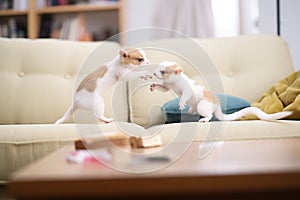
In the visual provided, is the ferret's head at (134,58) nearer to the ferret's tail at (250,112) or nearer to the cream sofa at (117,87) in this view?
the cream sofa at (117,87)

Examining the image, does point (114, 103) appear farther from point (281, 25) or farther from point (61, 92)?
point (281, 25)

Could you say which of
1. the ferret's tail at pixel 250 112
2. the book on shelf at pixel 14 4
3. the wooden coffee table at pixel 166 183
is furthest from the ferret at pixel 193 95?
the book on shelf at pixel 14 4

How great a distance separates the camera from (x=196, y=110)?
1326 millimetres

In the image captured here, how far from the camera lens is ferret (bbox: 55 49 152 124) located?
1148mm

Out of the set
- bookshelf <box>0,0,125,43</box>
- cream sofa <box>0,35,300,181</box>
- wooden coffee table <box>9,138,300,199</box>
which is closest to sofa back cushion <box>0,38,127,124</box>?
cream sofa <box>0,35,300,181</box>

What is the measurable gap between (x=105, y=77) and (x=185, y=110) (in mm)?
337

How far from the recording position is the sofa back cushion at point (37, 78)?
1.77m

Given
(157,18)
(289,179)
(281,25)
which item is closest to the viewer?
(289,179)

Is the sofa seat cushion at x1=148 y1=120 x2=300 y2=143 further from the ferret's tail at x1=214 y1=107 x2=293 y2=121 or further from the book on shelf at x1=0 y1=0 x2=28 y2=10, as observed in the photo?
the book on shelf at x1=0 y1=0 x2=28 y2=10

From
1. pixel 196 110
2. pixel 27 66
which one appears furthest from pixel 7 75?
pixel 196 110

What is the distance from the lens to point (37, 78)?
6.09ft

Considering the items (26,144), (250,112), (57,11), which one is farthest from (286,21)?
(26,144)

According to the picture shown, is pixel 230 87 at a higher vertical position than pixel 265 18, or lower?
lower

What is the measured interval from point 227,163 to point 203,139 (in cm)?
49
